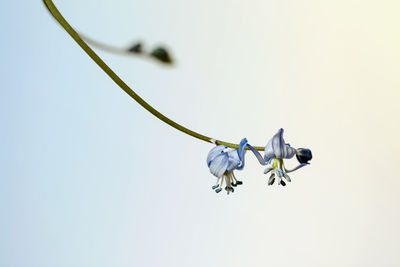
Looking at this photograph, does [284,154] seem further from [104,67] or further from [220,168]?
[104,67]

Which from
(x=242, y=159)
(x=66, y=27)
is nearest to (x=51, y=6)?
(x=66, y=27)

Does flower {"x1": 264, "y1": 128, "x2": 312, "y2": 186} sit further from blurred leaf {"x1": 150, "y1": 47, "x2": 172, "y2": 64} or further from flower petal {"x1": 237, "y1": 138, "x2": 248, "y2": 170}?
blurred leaf {"x1": 150, "y1": 47, "x2": 172, "y2": 64}

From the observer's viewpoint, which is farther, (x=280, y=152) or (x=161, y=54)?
(x=280, y=152)

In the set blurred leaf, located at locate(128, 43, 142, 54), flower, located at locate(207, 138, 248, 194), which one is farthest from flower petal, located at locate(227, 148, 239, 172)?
blurred leaf, located at locate(128, 43, 142, 54)

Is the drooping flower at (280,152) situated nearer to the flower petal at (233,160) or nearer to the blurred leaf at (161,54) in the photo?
the flower petal at (233,160)

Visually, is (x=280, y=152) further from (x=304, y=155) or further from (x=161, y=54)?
(x=161, y=54)

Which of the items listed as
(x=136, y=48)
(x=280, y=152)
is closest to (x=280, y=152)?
(x=280, y=152)

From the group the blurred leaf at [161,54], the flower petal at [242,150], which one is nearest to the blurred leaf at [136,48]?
the blurred leaf at [161,54]

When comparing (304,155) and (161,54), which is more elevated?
(304,155)
